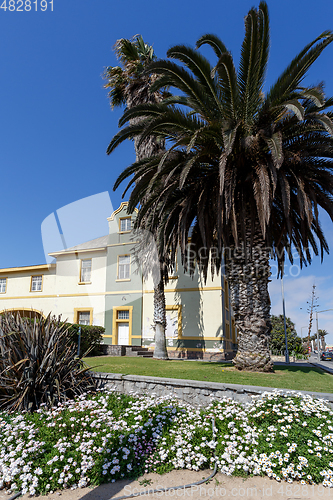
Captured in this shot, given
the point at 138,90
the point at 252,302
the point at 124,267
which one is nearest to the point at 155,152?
the point at 138,90

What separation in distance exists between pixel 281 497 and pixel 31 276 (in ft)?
86.8

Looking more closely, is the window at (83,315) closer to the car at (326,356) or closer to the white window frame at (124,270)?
the white window frame at (124,270)

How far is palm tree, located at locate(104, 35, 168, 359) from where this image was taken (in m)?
16.9

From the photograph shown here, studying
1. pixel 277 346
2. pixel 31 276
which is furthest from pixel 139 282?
pixel 277 346

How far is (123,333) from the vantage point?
23.1 metres

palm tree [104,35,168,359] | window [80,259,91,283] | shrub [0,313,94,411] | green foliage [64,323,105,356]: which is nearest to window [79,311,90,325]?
window [80,259,91,283]

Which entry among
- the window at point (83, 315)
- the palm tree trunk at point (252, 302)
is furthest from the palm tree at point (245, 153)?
the window at point (83, 315)

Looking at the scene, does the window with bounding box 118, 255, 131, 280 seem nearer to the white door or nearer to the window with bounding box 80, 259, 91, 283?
the window with bounding box 80, 259, 91, 283

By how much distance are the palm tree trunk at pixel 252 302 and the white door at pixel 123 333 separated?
13526mm

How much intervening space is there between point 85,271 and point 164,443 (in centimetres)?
2127

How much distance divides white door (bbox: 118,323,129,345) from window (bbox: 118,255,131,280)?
3.34m

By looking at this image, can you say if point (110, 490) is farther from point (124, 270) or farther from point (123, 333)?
point (124, 270)

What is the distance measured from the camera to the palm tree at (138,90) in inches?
664

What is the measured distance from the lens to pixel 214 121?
9875 mm
